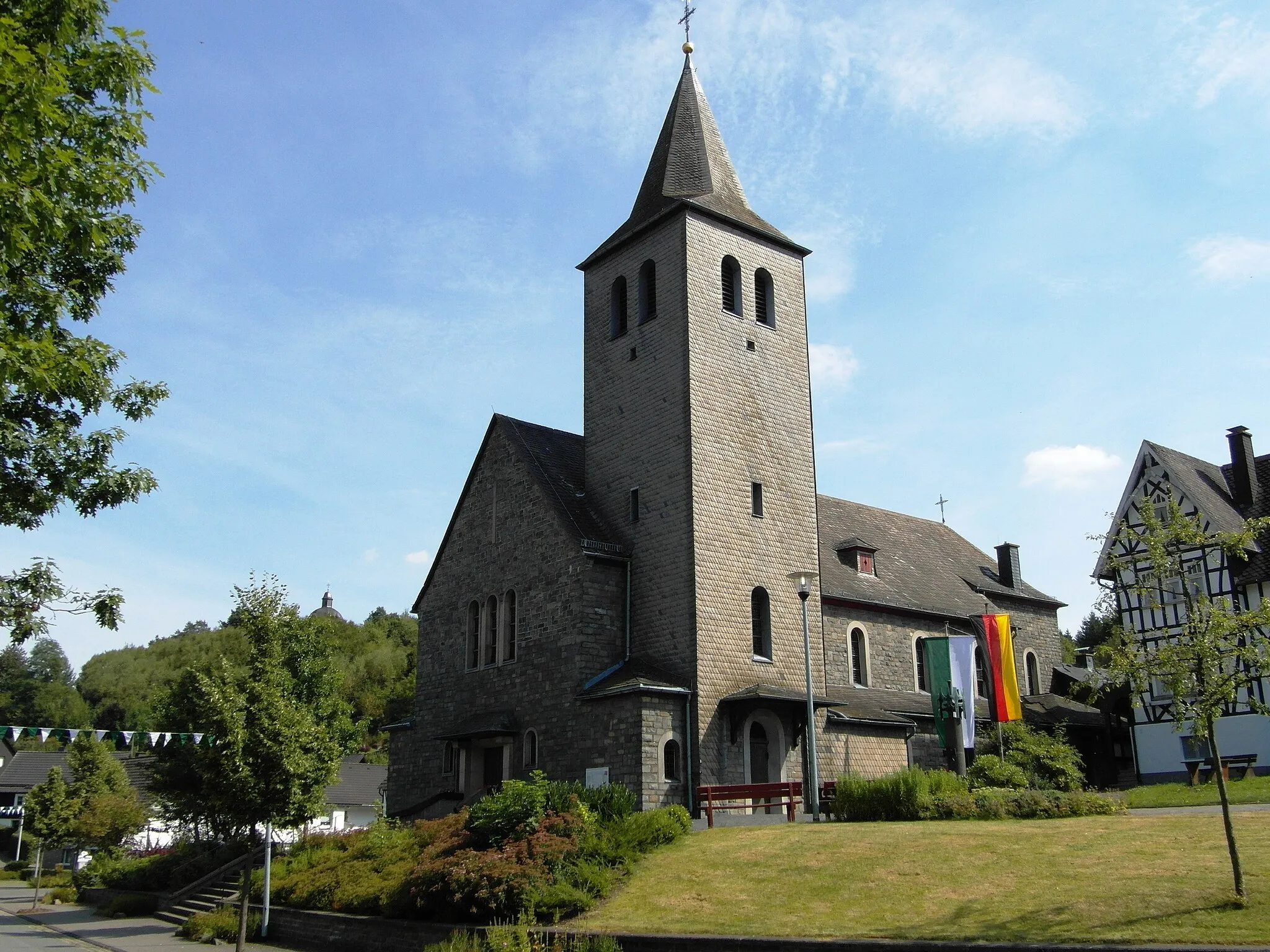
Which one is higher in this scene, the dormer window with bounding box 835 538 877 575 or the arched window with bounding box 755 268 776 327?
the arched window with bounding box 755 268 776 327

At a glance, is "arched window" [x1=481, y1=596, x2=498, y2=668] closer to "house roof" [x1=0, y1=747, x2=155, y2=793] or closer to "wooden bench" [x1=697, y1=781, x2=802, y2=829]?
"wooden bench" [x1=697, y1=781, x2=802, y2=829]

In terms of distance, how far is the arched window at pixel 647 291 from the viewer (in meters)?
31.2

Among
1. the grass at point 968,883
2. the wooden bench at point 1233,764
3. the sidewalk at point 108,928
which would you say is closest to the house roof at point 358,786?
the sidewalk at point 108,928

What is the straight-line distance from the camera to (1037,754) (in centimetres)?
3016

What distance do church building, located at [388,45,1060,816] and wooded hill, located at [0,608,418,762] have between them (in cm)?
4504

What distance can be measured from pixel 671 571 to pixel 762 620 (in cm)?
313

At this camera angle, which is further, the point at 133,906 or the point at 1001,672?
the point at 1001,672

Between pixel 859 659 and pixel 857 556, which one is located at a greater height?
pixel 857 556

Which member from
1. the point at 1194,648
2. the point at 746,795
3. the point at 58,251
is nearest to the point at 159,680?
the point at 746,795

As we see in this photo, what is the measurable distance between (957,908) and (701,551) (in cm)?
1417

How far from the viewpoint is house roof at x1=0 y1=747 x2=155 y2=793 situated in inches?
2264

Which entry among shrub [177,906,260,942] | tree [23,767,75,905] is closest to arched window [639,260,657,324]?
shrub [177,906,260,942]

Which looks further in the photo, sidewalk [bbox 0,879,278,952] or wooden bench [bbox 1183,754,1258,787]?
wooden bench [bbox 1183,754,1258,787]

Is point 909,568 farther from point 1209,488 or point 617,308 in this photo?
point 617,308
